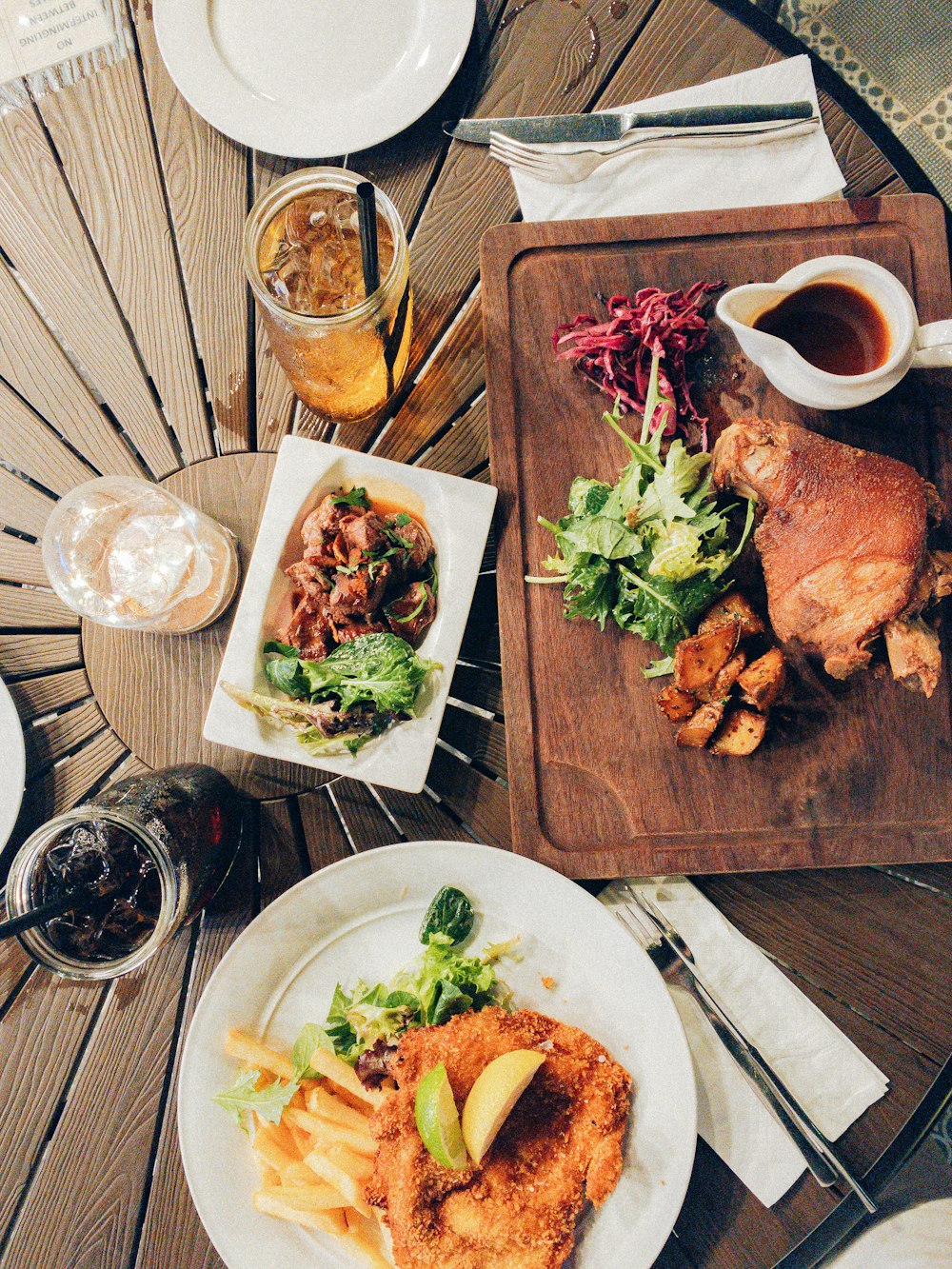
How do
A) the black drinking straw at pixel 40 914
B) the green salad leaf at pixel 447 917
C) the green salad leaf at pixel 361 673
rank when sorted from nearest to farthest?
the black drinking straw at pixel 40 914 → the green salad leaf at pixel 361 673 → the green salad leaf at pixel 447 917

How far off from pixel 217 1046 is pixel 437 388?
4.29 ft

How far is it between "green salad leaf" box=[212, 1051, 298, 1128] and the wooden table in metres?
0.19

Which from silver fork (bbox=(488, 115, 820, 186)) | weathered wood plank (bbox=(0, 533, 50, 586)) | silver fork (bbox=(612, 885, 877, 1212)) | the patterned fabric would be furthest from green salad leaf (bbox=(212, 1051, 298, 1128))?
the patterned fabric

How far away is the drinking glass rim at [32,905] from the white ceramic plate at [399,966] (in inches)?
8.1

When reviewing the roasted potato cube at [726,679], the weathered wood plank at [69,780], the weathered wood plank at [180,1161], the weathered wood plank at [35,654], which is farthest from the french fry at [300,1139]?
the roasted potato cube at [726,679]

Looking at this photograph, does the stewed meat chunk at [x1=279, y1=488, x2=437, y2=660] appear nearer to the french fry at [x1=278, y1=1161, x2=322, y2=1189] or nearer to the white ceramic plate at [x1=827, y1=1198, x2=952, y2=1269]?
the french fry at [x1=278, y1=1161, x2=322, y2=1189]

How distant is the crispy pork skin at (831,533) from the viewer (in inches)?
52.6

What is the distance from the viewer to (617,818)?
1.53m

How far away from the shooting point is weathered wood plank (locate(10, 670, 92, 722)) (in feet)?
5.30

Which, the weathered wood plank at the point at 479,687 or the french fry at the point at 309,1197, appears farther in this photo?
the weathered wood plank at the point at 479,687

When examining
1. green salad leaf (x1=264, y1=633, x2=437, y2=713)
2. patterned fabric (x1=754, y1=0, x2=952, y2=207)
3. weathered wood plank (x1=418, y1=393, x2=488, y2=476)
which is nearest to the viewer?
green salad leaf (x1=264, y1=633, x2=437, y2=713)

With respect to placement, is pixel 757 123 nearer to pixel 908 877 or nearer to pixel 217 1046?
pixel 908 877

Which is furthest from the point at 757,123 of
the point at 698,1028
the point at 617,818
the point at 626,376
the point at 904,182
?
the point at 698,1028

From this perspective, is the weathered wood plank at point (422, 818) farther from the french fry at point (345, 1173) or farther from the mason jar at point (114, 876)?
the french fry at point (345, 1173)
